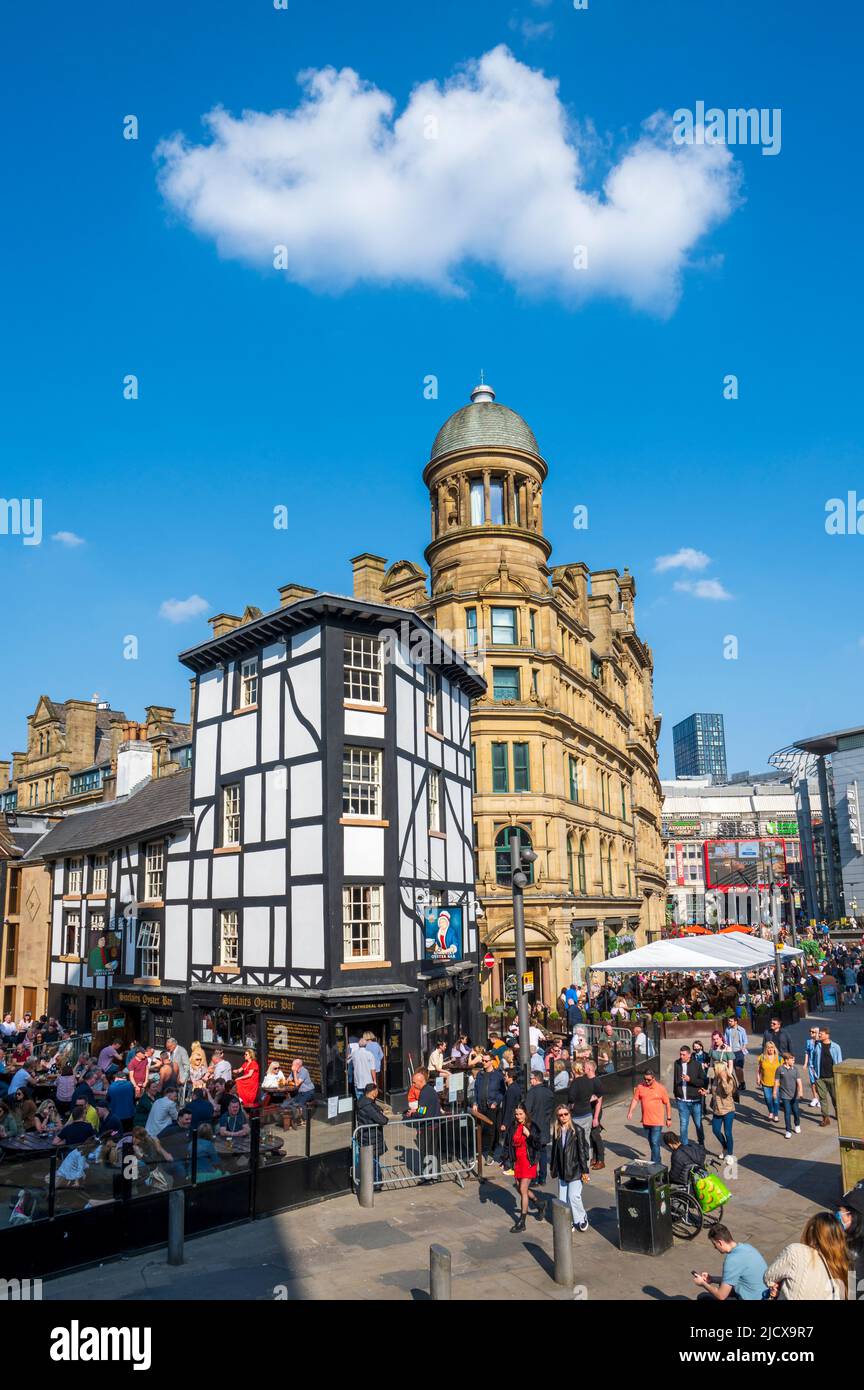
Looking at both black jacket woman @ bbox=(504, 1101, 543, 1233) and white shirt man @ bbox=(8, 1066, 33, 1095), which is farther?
white shirt man @ bbox=(8, 1066, 33, 1095)

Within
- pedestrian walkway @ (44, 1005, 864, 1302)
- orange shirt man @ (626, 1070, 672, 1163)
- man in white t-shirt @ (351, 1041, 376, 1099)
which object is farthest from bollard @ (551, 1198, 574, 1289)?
man in white t-shirt @ (351, 1041, 376, 1099)

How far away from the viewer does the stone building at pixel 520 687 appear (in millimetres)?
35719

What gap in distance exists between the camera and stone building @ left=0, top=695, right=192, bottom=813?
51.7 metres

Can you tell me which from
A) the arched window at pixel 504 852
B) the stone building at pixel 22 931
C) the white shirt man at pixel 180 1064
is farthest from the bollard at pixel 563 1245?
the stone building at pixel 22 931

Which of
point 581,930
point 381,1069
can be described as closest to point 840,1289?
point 381,1069

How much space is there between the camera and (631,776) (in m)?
54.3

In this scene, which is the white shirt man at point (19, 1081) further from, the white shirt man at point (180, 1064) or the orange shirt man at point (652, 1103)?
the orange shirt man at point (652, 1103)

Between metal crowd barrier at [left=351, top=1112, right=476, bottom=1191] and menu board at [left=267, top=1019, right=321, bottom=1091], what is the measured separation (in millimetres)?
6303

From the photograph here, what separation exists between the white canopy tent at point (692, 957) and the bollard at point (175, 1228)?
1493 centimetres

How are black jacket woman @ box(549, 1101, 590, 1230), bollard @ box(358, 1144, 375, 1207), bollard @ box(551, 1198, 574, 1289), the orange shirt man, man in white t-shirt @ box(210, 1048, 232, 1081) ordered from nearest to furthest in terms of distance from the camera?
bollard @ box(551, 1198, 574, 1289)
black jacket woman @ box(549, 1101, 590, 1230)
bollard @ box(358, 1144, 375, 1207)
the orange shirt man
man in white t-shirt @ box(210, 1048, 232, 1081)

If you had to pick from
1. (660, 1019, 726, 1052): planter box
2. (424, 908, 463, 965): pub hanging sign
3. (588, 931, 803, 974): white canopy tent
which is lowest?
(660, 1019, 726, 1052): planter box

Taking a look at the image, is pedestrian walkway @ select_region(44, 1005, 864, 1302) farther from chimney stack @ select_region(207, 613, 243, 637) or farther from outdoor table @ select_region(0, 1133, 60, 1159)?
chimney stack @ select_region(207, 613, 243, 637)
